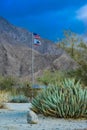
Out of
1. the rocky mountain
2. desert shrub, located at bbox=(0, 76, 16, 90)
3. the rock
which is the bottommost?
the rock

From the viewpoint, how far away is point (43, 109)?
14.9 meters

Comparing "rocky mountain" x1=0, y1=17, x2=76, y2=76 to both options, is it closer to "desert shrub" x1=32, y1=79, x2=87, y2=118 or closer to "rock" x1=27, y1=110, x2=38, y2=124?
"desert shrub" x1=32, y1=79, x2=87, y2=118

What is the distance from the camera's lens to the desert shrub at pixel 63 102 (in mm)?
14680

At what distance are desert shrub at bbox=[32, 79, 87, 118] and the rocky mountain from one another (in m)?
64.9

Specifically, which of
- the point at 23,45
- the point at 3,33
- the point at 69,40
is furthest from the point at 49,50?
the point at 69,40

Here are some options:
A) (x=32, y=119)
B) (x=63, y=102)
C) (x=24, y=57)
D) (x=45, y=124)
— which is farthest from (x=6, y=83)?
(x=24, y=57)

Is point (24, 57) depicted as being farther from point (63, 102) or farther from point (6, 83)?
point (63, 102)

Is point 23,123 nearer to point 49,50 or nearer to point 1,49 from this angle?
point 1,49

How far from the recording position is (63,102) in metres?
14.8

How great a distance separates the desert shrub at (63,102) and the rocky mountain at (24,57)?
64896mm

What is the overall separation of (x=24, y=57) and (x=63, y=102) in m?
76.1

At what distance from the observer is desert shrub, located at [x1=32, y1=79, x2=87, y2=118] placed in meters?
14.7

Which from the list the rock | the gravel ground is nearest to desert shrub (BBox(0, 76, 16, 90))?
the gravel ground

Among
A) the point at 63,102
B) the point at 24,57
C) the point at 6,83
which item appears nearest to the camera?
the point at 63,102
